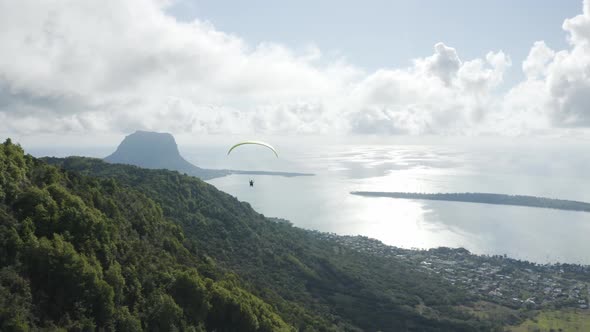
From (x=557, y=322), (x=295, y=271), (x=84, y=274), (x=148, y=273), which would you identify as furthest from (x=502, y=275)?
(x=84, y=274)

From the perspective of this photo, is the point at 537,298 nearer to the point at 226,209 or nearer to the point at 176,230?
the point at 226,209

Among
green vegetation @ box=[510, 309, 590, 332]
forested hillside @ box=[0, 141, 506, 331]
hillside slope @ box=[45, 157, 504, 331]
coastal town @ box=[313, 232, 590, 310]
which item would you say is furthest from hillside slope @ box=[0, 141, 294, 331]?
coastal town @ box=[313, 232, 590, 310]

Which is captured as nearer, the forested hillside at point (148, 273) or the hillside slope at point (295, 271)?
the forested hillside at point (148, 273)

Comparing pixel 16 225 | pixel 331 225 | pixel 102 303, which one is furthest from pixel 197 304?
pixel 331 225

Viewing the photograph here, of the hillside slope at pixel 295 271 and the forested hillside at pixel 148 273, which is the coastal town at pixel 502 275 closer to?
the hillside slope at pixel 295 271

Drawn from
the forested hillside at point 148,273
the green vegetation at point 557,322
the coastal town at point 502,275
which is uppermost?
the forested hillside at point 148,273

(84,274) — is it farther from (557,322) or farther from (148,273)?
(557,322)

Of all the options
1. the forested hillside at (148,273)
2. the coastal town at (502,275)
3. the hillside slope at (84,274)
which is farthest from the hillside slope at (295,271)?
the hillside slope at (84,274)
